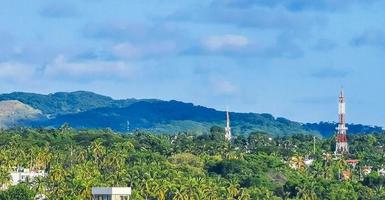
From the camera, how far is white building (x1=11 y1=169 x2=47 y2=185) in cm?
12962

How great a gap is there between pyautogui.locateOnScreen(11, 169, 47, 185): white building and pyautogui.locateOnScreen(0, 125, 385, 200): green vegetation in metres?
0.85

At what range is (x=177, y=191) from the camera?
11831cm

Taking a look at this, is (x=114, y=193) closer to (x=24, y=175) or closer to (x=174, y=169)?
(x=24, y=175)

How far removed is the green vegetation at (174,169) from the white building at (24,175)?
85 centimetres

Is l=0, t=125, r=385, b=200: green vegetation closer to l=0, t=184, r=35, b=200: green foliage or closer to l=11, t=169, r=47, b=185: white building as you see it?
l=0, t=184, r=35, b=200: green foliage

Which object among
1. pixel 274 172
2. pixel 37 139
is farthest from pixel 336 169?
pixel 37 139

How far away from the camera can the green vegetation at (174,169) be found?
121 metres

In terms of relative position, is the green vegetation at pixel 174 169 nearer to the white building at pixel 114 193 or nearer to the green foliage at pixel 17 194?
the green foliage at pixel 17 194

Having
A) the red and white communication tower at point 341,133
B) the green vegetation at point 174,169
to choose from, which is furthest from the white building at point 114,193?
the red and white communication tower at point 341,133

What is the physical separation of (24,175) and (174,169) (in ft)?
52.3

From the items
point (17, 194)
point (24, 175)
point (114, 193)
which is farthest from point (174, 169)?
point (114, 193)

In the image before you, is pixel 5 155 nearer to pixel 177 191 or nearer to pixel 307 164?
pixel 177 191

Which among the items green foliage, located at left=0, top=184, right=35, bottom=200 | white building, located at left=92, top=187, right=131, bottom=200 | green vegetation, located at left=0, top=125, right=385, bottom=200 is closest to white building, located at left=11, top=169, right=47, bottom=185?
green vegetation, located at left=0, top=125, right=385, bottom=200

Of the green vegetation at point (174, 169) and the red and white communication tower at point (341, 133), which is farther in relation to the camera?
the red and white communication tower at point (341, 133)
